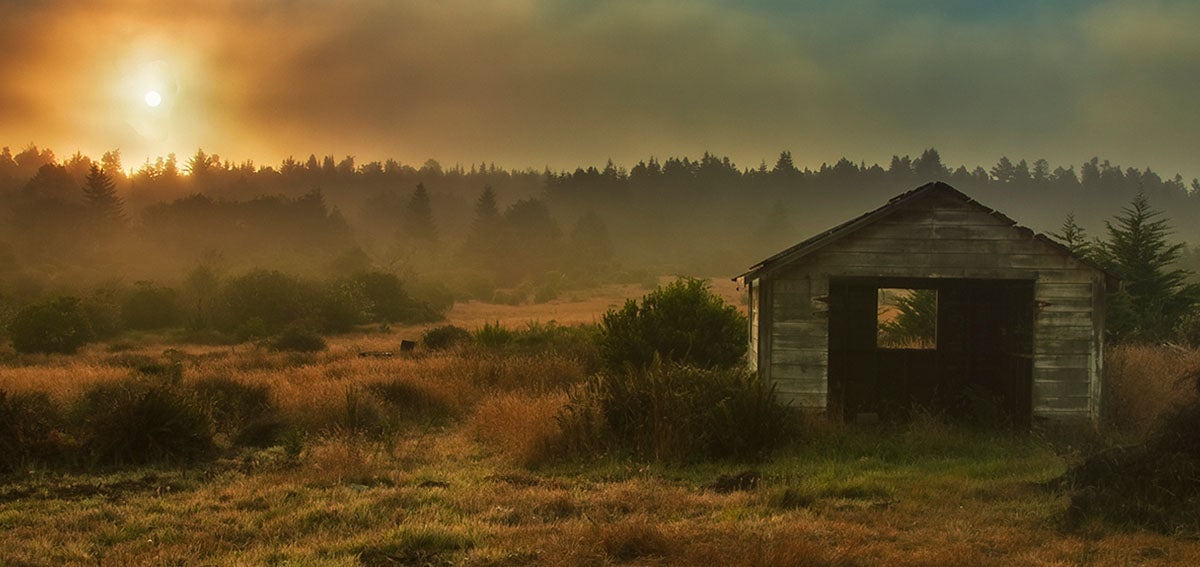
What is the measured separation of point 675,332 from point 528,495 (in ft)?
30.1

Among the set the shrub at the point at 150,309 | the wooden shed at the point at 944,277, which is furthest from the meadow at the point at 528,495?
the shrub at the point at 150,309

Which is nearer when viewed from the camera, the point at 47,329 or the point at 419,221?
the point at 47,329

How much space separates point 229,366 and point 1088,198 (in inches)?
6091

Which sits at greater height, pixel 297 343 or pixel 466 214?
pixel 466 214

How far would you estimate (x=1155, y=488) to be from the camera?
886 centimetres

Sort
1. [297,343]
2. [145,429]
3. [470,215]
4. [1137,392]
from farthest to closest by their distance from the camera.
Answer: [470,215]
[297,343]
[1137,392]
[145,429]

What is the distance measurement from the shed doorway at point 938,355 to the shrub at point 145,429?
10.2 meters

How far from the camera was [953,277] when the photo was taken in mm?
14438

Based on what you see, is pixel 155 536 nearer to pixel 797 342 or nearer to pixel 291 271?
pixel 797 342

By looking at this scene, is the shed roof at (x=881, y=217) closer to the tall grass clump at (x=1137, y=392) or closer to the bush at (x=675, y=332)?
the tall grass clump at (x=1137, y=392)

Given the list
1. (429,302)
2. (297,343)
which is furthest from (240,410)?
(429,302)

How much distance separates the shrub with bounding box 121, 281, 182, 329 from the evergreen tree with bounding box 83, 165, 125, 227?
48.3m

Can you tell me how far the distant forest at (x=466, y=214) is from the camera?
71.9 metres

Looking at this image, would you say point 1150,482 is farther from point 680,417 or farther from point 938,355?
point 938,355
